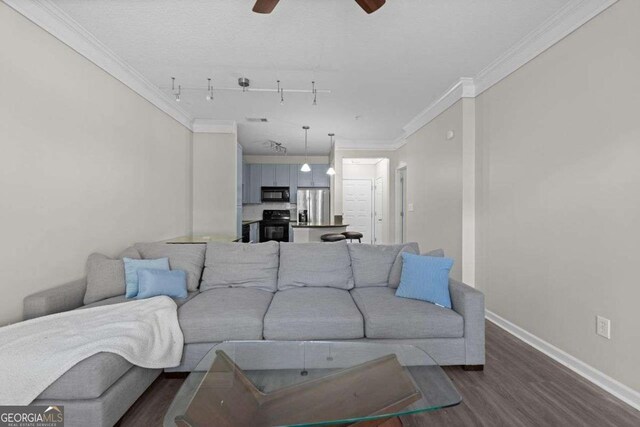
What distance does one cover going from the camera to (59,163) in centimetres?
235

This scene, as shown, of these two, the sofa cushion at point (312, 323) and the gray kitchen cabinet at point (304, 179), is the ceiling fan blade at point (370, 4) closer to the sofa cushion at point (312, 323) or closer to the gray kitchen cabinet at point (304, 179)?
the sofa cushion at point (312, 323)

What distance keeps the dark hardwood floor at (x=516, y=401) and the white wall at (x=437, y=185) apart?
62.7 inches

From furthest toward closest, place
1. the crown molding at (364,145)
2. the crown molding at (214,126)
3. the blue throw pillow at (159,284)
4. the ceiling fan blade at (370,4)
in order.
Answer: the crown molding at (364,145)
the crown molding at (214,126)
the blue throw pillow at (159,284)
the ceiling fan blade at (370,4)

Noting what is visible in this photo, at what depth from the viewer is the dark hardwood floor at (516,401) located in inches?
64.8

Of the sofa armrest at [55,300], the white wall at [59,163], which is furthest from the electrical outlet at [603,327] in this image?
the white wall at [59,163]

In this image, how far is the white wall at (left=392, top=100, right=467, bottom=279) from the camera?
3691 millimetres

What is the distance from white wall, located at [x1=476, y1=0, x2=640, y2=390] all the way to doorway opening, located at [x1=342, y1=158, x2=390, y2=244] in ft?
16.4

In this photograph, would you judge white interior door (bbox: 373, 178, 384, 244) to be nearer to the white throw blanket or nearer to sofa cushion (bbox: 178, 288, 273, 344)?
sofa cushion (bbox: 178, 288, 273, 344)

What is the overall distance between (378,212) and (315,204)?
180 cm

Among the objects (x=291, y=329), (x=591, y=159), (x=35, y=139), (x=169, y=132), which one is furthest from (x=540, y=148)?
(x=169, y=132)

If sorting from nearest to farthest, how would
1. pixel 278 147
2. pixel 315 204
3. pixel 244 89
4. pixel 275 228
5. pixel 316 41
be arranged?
pixel 316 41 < pixel 244 89 < pixel 278 147 < pixel 315 204 < pixel 275 228

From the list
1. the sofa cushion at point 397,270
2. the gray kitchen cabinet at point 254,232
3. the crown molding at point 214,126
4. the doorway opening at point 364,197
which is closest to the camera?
the sofa cushion at point 397,270

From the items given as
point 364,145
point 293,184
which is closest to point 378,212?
point 364,145

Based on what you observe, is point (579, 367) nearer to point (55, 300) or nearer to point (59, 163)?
point (55, 300)
